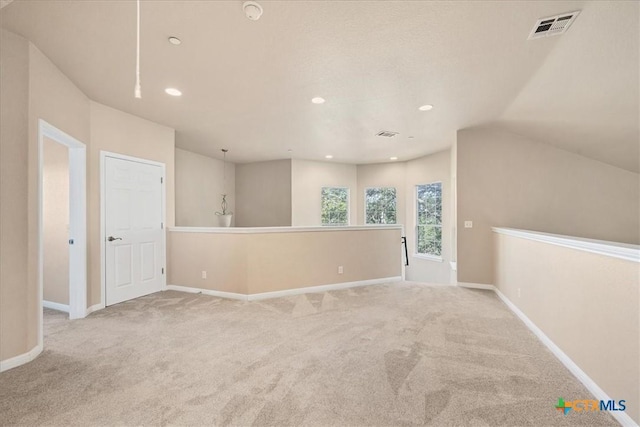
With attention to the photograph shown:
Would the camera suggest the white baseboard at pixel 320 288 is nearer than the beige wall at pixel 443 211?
Yes

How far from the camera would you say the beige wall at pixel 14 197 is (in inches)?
87.4

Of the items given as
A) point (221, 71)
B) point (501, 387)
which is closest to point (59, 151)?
point (221, 71)

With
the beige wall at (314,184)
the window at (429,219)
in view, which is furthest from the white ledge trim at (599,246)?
the beige wall at (314,184)

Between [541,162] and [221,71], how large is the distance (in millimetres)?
4803

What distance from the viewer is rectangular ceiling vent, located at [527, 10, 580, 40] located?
6.71ft

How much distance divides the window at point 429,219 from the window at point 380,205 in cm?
69

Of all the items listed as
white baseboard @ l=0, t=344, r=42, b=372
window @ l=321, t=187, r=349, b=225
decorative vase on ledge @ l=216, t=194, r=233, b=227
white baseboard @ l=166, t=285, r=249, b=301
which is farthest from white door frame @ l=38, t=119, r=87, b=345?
window @ l=321, t=187, r=349, b=225

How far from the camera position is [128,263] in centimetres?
404

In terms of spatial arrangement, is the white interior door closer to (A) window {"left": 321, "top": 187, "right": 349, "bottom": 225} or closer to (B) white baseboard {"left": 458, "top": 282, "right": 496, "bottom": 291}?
(A) window {"left": 321, "top": 187, "right": 349, "bottom": 225}

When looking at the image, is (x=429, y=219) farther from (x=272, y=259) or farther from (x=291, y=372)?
(x=291, y=372)

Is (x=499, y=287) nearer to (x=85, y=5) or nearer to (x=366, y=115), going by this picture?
(x=366, y=115)

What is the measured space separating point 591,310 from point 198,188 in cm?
688

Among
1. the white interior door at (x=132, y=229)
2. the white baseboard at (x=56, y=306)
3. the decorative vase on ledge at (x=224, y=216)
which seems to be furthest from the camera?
the decorative vase on ledge at (x=224, y=216)

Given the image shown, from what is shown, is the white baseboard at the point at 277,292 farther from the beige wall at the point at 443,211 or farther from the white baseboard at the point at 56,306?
the beige wall at the point at 443,211
